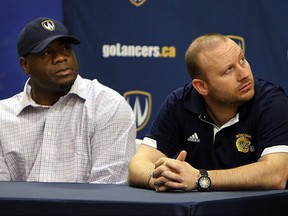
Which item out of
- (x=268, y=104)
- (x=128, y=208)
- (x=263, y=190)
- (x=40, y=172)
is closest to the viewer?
(x=128, y=208)

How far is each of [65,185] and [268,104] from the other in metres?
0.84

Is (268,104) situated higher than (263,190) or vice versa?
(268,104)

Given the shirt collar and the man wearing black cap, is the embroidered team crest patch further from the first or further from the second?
the shirt collar

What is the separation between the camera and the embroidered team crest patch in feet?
9.19

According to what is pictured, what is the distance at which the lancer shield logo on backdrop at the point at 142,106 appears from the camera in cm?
435

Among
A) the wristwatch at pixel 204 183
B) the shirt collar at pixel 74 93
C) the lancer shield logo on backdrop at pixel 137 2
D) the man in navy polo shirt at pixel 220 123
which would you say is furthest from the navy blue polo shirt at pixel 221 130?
the lancer shield logo on backdrop at pixel 137 2

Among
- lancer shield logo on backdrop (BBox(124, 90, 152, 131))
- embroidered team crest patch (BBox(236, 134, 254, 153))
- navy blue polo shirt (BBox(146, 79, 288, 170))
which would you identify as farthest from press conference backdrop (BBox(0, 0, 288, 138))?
embroidered team crest patch (BBox(236, 134, 254, 153))

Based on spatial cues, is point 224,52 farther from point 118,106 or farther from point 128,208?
point 128,208

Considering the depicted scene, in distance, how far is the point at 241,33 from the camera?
164 inches

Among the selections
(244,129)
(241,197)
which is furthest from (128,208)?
(244,129)

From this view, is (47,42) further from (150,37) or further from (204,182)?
(204,182)

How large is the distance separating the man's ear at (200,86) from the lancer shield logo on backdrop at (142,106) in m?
1.40

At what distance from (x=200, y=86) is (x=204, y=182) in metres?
0.60

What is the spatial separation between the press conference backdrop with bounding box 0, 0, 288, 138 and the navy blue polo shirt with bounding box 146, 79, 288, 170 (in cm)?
121
